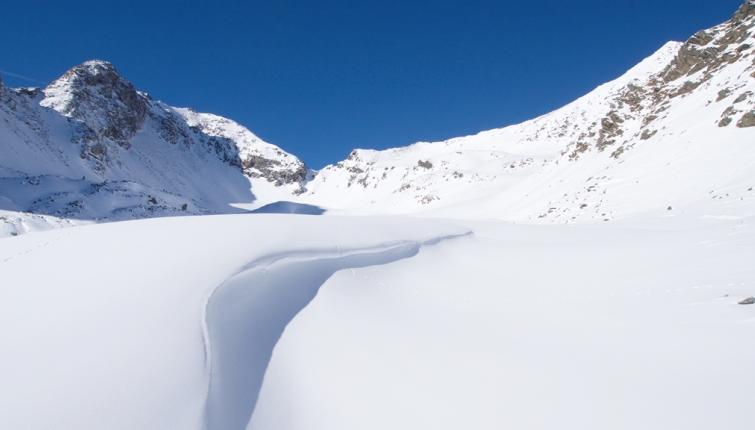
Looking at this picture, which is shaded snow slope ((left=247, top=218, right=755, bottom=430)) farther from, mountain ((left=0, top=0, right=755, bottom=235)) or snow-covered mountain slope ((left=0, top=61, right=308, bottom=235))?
snow-covered mountain slope ((left=0, top=61, right=308, bottom=235))

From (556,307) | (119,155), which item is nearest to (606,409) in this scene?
(556,307)

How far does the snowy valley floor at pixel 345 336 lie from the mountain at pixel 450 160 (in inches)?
297

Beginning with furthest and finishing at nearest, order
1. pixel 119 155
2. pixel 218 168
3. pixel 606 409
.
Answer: pixel 218 168 < pixel 119 155 < pixel 606 409

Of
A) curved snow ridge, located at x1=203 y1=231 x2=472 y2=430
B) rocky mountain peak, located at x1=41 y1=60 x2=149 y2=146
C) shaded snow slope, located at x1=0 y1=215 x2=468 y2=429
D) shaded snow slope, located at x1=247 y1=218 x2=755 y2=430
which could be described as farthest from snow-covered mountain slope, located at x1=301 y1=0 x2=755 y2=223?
rocky mountain peak, located at x1=41 y1=60 x2=149 y2=146

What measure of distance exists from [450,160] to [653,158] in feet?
146

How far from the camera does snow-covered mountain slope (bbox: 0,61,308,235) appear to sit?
1087 inches

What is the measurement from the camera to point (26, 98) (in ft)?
188

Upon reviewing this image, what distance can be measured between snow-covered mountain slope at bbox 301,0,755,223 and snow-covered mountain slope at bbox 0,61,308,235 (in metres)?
25.2

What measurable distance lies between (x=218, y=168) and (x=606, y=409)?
102852 mm

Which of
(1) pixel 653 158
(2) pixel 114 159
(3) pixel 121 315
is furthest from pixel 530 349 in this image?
(2) pixel 114 159

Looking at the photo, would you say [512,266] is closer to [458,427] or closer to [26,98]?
[458,427]

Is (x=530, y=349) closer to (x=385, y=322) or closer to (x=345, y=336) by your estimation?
(x=385, y=322)

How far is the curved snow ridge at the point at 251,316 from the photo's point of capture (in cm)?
363

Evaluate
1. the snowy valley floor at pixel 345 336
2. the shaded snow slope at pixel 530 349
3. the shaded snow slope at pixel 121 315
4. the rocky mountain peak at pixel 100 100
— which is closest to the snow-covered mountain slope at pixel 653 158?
the shaded snow slope at pixel 530 349
